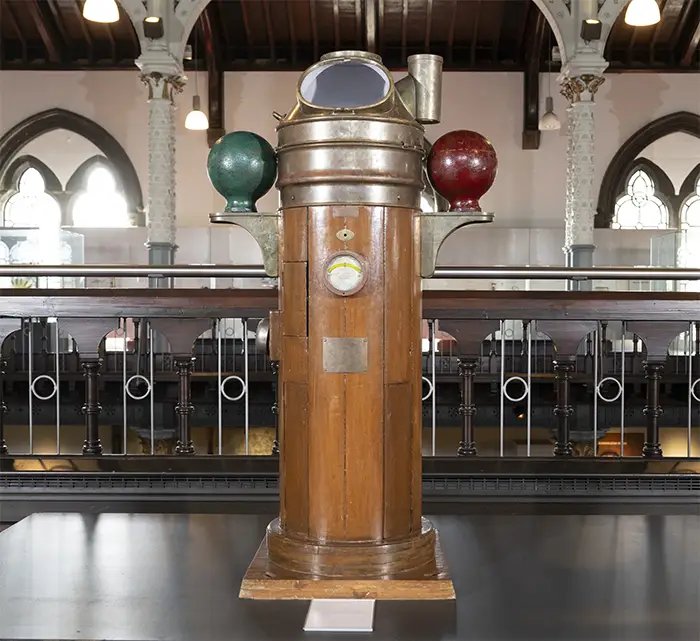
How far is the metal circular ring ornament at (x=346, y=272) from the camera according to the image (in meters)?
1.90

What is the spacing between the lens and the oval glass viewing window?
193cm

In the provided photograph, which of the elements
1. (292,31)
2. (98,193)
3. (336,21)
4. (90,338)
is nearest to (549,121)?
(336,21)

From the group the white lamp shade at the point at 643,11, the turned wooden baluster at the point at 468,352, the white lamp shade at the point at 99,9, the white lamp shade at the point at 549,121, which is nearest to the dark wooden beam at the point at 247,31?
the white lamp shade at the point at 99,9

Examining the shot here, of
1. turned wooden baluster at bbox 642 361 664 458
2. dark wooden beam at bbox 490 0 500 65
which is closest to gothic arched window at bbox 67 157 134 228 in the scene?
dark wooden beam at bbox 490 0 500 65

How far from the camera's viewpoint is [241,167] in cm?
200

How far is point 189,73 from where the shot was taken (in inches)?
541

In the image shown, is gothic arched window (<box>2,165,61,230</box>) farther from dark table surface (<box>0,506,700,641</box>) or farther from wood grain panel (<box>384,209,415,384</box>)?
wood grain panel (<box>384,209,415,384</box>)

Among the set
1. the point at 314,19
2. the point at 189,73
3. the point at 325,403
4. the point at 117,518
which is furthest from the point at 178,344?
the point at 189,73

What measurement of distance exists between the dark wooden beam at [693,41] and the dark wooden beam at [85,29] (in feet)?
31.2

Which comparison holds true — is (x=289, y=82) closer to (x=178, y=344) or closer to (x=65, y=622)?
(x=178, y=344)

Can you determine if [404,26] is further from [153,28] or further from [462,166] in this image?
[462,166]

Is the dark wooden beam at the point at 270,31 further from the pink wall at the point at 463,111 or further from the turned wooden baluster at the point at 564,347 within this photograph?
the turned wooden baluster at the point at 564,347

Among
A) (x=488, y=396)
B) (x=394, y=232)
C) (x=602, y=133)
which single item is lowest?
(x=488, y=396)

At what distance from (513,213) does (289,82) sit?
4.44 m
